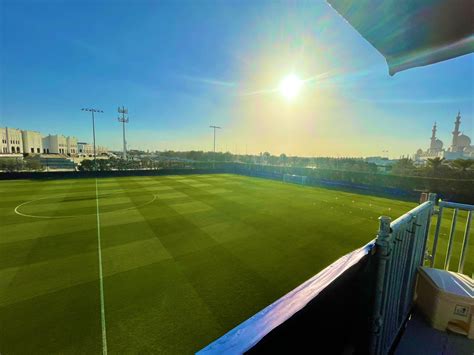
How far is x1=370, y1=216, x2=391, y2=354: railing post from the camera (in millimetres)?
1608

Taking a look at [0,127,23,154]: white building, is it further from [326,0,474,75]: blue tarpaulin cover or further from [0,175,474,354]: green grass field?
[326,0,474,75]: blue tarpaulin cover

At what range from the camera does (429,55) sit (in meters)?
1.73

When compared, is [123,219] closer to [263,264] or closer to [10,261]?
[10,261]

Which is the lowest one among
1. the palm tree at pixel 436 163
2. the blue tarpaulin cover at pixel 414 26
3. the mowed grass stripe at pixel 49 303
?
the mowed grass stripe at pixel 49 303

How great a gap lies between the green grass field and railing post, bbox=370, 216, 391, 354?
6.61ft

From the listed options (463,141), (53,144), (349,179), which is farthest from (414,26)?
(463,141)

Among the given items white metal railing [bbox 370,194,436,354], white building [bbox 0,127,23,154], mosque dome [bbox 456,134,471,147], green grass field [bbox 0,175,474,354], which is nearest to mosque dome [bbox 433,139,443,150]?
mosque dome [bbox 456,134,471,147]

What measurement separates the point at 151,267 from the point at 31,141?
6158 centimetres

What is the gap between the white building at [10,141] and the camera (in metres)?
35.7

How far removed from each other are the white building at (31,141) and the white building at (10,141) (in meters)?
2.57

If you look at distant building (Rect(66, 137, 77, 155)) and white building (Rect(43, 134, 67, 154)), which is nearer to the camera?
white building (Rect(43, 134, 67, 154))

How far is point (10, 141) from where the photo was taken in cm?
3850

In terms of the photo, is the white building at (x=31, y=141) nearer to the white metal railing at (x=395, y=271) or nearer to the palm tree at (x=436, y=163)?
the white metal railing at (x=395, y=271)

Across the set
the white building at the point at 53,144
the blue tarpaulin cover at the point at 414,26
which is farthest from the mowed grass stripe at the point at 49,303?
the white building at the point at 53,144
